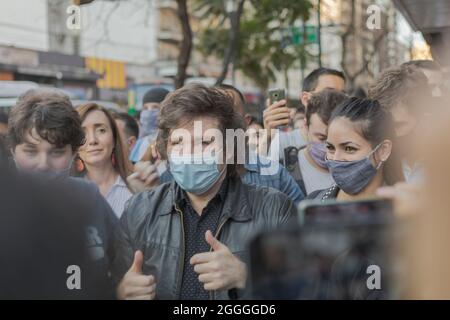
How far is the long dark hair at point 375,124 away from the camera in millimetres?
3406

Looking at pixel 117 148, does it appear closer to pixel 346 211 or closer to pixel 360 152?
pixel 360 152

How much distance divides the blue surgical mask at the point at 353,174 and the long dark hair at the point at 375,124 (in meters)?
0.10

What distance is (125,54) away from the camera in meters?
39.3

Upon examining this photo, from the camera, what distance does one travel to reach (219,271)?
2533mm

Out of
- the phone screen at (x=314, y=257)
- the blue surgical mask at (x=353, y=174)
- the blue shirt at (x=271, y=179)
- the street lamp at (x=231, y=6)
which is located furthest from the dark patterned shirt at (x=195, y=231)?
the street lamp at (x=231, y=6)

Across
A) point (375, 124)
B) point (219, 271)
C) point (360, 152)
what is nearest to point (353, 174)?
point (360, 152)

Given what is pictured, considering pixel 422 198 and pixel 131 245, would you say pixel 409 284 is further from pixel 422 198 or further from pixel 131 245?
pixel 131 245

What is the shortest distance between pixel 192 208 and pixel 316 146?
5.81 ft

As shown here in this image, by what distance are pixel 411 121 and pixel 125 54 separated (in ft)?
120

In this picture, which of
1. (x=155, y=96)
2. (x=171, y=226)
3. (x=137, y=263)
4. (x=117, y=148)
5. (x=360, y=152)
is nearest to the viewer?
(x=137, y=263)

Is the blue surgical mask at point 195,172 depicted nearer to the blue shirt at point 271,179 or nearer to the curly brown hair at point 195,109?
the curly brown hair at point 195,109
